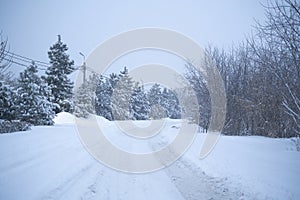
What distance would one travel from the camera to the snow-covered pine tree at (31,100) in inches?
901

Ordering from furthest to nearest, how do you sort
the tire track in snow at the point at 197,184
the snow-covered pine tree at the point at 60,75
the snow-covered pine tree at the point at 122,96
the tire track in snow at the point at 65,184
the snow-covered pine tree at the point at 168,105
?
the snow-covered pine tree at the point at 168,105 < the snow-covered pine tree at the point at 122,96 < the snow-covered pine tree at the point at 60,75 < the tire track in snow at the point at 197,184 < the tire track in snow at the point at 65,184

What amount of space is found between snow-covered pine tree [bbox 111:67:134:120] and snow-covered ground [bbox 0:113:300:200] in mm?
43751

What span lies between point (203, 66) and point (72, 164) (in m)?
14.1

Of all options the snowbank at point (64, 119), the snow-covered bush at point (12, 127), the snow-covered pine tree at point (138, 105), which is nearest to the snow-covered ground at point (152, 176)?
the snow-covered bush at point (12, 127)

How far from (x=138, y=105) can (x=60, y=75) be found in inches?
1034

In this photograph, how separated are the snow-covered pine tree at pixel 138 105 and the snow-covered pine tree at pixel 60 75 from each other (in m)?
21.8

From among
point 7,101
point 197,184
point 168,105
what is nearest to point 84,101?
point 7,101

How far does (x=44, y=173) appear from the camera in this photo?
23.6ft

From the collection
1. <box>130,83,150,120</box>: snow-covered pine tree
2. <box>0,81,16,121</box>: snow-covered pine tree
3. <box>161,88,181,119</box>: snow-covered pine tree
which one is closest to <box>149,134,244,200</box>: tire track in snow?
<box>0,81,16,121</box>: snow-covered pine tree

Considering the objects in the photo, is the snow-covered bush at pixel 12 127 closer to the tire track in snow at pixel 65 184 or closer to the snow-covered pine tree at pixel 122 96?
the tire track in snow at pixel 65 184

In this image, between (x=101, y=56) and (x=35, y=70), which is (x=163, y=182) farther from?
(x=35, y=70)

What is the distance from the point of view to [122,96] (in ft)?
183

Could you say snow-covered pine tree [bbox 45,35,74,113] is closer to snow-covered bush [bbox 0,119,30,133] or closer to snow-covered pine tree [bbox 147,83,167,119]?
snow-covered bush [bbox 0,119,30,133]

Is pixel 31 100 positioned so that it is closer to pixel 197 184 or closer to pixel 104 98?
pixel 197 184
